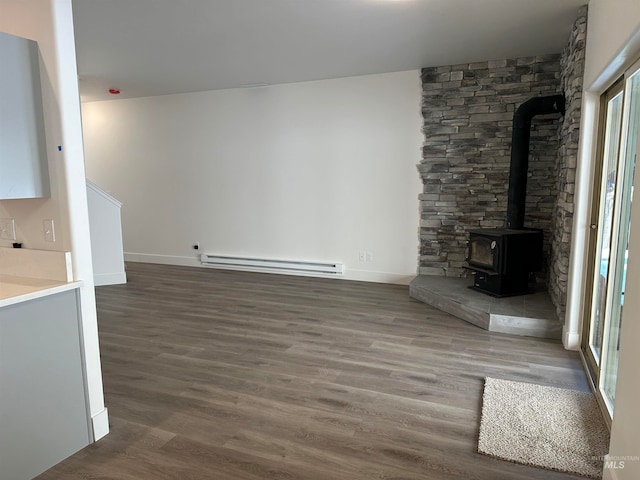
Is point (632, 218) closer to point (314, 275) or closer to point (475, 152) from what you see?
point (475, 152)

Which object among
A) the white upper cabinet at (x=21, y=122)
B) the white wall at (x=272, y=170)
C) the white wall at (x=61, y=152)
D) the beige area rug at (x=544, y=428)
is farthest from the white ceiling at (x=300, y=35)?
the beige area rug at (x=544, y=428)

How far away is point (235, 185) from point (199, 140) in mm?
923

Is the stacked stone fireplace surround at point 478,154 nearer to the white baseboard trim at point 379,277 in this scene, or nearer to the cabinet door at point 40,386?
the white baseboard trim at point 379,277

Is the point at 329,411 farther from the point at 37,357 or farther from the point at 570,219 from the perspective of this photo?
the point at 570,219

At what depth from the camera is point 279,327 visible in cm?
407

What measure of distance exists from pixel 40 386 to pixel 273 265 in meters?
4.34

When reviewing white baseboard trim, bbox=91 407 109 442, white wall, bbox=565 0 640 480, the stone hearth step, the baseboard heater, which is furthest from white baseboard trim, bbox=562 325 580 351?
white baseboard trim, bbox=91 407 109 442

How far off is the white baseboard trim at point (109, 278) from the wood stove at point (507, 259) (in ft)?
14.9

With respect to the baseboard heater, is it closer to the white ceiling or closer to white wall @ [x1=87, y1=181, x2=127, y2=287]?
white wall @ [x1=87, y1=181, x2=127, y2=287]

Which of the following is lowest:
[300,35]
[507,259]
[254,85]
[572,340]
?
[572,340]

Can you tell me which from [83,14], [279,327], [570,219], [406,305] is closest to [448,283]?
Answer: [406,305]

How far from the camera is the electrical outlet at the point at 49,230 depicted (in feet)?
7.23

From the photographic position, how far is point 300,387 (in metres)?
2.89

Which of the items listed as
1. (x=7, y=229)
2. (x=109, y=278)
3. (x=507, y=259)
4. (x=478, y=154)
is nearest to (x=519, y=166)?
(x=478, y=154)
